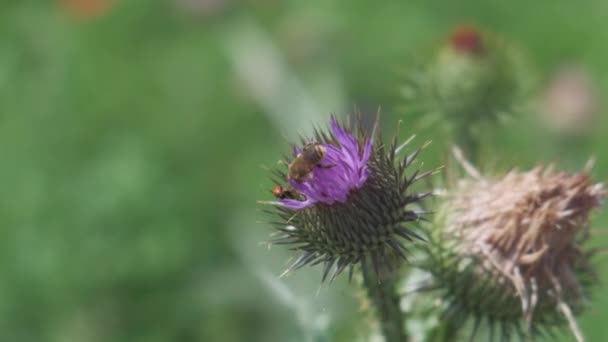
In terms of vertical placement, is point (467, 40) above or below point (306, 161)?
above

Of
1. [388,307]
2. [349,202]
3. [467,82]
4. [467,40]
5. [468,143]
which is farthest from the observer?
[467,40]

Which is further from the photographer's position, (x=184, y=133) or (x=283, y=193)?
(x=184, y=133)

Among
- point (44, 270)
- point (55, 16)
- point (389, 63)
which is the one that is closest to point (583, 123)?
point (389, 63)

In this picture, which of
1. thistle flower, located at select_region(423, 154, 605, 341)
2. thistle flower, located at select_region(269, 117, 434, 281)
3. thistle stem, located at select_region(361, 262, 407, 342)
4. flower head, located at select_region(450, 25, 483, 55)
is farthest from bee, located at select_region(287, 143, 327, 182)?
flower head, located at select_region(450, 25, 483, 55)

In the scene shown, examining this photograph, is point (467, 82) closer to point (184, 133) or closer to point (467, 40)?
point (467, 40)

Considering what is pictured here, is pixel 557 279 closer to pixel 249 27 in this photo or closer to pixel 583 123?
pixel 583 123

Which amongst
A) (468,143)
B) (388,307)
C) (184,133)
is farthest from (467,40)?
(184,133)

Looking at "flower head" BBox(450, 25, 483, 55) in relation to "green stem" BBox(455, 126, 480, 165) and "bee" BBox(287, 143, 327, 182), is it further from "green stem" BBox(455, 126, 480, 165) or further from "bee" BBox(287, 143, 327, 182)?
"bee" BBox(287, 143, 327, 182)

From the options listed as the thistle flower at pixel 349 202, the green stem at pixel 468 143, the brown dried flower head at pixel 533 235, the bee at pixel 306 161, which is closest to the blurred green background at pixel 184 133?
the green stem at pixel 468 143

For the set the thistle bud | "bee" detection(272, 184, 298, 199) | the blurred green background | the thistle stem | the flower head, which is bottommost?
the thistle stem
